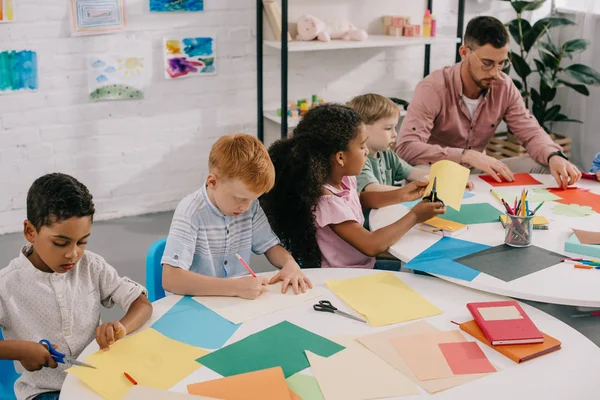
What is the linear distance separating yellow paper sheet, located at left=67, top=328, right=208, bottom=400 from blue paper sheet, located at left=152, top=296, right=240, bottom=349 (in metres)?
0.02

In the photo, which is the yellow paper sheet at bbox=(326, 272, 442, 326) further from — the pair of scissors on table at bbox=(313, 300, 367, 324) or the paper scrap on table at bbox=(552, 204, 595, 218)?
the paper scrap on table at bbox=(552, 204, 595, 218)

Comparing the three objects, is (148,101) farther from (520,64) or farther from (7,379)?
(7,379)

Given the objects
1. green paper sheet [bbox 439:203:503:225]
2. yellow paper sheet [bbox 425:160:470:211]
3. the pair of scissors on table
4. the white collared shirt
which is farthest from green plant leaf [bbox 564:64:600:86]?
the white collared shirt

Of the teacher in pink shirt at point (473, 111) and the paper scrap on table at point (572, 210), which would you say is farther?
the teacher in pink shirt at point (473, 111)

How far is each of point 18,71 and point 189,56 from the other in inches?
33.5

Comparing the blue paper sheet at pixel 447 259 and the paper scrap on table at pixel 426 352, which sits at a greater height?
the blue paper sheet at pixel 447 259

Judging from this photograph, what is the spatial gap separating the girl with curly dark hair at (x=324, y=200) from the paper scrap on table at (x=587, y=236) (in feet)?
1.23

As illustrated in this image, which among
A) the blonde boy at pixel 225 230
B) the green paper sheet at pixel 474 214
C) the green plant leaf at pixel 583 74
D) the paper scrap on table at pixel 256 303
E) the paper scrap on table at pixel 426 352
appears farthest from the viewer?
the green plant leaf at pixel 583 74

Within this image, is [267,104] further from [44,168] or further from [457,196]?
[457,196]

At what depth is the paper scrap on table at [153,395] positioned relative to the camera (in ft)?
4.03

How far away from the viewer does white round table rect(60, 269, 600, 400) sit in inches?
49.9

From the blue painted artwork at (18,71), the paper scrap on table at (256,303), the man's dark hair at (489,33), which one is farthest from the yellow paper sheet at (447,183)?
the blue painted artwork at (18,71)

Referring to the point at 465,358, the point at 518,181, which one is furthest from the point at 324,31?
the point at 465,358

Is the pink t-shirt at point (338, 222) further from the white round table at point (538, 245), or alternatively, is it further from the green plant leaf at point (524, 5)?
the green plant leaf at point (524, 5)
